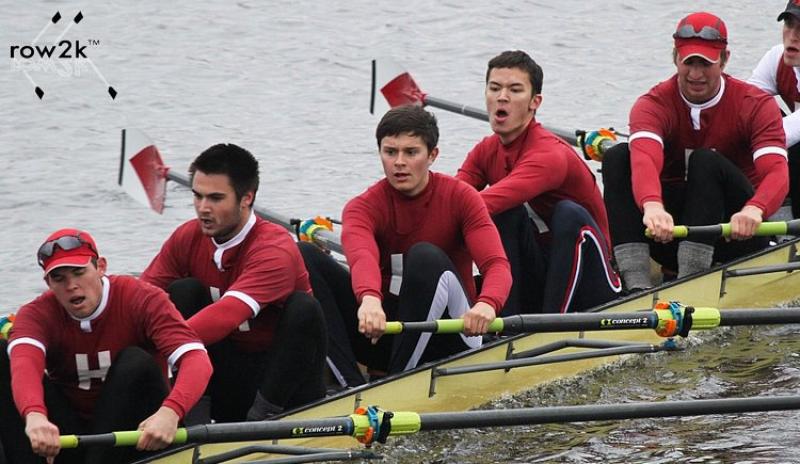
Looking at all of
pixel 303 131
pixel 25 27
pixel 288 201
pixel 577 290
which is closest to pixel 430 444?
pixel 577 290

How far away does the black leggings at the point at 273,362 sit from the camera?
224 inches

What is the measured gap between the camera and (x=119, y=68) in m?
13.6

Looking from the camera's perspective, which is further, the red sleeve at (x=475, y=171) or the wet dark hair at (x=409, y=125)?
the red sleeve at (x=475, y=171)

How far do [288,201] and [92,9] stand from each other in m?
4.55

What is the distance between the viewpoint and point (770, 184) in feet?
22.3

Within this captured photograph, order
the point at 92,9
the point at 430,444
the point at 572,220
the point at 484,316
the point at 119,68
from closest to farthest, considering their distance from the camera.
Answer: the point at 484,316 → the point at 430,444 → the point at 572,220 → the point at 119,68 → the point at 92,9

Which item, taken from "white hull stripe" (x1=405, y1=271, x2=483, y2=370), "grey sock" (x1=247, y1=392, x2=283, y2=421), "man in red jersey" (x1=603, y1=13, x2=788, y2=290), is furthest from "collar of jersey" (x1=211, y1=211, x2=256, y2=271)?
"man in red jersey" (x1=603, y1=13, x2=788, y2=290)

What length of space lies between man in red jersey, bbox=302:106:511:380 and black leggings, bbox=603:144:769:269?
1.09 m

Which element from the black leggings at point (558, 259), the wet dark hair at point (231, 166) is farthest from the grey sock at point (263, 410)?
the black leggings at point (558, 259)

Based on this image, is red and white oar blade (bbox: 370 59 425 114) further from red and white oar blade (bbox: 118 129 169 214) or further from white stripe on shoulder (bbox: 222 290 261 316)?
white stripe on shoulder (bbox: 222 290 261 316)

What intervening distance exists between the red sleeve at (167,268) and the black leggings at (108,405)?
2.44ft

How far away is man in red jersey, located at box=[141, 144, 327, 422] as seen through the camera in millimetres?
5676

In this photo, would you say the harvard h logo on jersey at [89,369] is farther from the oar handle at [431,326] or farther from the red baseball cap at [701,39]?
the red baseball cap at [701,39]

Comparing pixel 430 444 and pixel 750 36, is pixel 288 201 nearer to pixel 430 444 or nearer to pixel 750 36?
pixel 430 444
